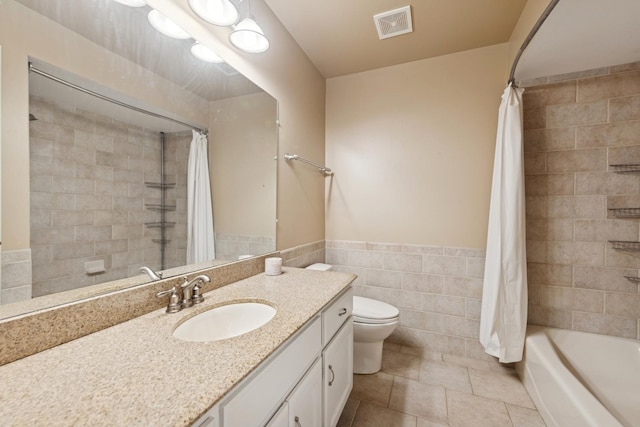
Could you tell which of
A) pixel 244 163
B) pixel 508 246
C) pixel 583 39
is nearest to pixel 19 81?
pixel 244 163

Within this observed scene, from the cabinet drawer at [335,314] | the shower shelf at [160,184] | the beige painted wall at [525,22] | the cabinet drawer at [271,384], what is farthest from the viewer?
the beige painted wall at [525,22]

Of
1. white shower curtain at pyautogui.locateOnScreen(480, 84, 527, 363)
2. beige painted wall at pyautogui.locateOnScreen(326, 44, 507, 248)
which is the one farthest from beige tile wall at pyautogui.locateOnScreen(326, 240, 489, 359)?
white shower curtain at pyautogui.locateOnScreen(480, 84, 527, 363)

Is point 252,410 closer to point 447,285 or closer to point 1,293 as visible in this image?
point 1,293

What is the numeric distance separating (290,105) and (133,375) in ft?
5.87

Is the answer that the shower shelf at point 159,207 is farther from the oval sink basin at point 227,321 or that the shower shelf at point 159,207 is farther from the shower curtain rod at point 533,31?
the shower curtain rod at point 533,31

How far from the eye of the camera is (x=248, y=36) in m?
1.31

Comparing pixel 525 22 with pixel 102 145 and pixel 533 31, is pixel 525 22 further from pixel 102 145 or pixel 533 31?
pixel 102 145

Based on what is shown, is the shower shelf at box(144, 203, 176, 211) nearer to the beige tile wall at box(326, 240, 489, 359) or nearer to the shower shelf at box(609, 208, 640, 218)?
the beige tile wall at box(326, 240, 489, 359)

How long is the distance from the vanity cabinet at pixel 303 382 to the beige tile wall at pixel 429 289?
36.0 inches

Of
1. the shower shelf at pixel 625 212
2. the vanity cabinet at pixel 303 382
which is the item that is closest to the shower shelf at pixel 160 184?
the vanity cabinet at pixel 303 382

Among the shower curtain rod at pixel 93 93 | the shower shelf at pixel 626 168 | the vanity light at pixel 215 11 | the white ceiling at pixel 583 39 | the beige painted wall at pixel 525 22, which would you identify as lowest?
the shower shelf at pixel 626 168

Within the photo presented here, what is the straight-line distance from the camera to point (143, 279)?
38.7 inches

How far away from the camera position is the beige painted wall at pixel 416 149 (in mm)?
Result: 2016

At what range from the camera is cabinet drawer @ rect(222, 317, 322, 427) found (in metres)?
0.63
